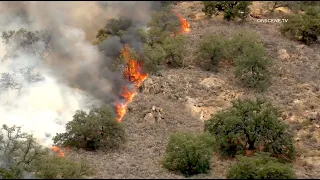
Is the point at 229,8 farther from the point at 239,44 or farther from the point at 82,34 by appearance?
the point at 82,34

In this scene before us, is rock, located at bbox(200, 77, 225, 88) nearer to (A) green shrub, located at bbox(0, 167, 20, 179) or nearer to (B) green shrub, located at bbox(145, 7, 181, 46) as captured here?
(B) green shrub, located at bbox(145, 7, 181, 46)

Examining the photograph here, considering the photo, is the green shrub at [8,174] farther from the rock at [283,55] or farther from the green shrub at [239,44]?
the rock at [283,55]

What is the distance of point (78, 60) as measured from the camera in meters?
54.5

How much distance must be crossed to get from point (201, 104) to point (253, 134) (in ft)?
33.9

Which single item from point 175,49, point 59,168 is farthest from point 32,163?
point 175,49

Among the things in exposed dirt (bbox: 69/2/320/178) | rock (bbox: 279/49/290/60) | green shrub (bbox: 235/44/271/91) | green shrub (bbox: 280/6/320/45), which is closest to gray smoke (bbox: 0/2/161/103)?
Answer: exposed dirt (bbox: 69/2/320/178)

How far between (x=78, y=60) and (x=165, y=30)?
14.8m

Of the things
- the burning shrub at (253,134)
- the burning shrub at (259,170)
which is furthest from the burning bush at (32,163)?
the burning shrub at (253,134)

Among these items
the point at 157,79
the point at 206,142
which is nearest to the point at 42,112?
the point at 157,79

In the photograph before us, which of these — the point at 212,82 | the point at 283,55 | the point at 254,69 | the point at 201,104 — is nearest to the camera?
the point at 201,104

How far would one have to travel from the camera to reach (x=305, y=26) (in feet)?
211

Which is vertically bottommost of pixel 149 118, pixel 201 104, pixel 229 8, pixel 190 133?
pixel 190 133

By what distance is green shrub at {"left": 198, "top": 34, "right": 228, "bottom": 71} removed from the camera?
58397 mm

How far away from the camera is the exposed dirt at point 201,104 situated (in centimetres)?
3987
